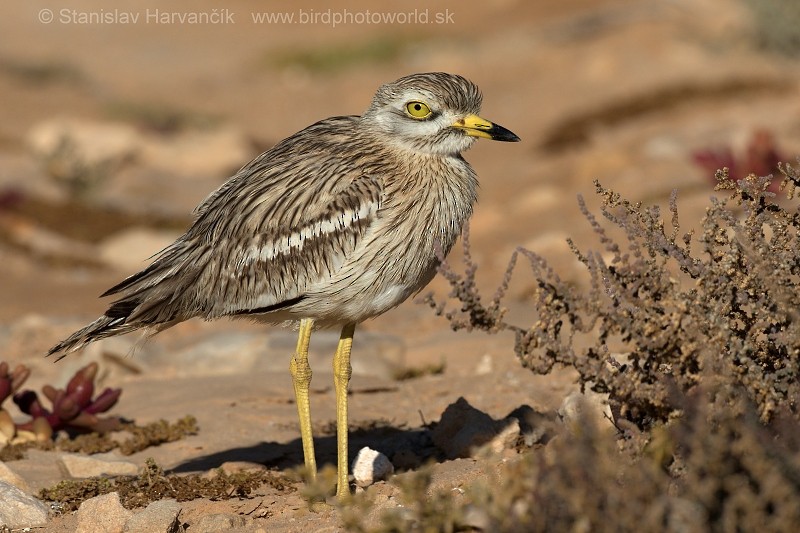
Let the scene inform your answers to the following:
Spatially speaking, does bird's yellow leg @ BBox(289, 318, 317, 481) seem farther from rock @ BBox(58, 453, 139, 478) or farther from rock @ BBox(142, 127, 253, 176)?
rock @ BBox(142, 127, 253, 176)

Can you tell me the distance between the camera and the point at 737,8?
28.3m

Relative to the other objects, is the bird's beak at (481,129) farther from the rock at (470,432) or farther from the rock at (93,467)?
the rock at (93,467)

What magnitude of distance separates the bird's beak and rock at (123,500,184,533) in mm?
2304

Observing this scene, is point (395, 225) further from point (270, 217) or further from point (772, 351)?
point (772, 351)

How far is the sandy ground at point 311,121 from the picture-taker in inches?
309

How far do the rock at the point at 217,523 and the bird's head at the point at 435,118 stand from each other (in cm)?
201

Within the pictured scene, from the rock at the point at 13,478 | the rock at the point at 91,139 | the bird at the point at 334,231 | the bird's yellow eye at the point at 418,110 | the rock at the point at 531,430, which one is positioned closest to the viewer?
the bird at the point at 334,231

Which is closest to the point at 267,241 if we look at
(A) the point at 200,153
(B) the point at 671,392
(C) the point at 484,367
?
(B) the point at 671,392

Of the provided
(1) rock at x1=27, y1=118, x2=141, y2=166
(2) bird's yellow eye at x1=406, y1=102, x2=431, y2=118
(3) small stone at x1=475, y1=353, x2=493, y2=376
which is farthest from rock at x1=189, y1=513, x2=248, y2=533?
(1) rock at x1=27, y1=118, x2=141, y2=166

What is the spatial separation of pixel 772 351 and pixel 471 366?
12.7ft

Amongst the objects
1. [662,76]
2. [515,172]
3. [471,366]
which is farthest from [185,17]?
[471,366]

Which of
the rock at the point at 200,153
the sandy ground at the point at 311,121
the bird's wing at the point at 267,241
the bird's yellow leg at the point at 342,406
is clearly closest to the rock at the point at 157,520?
the sandy ground at the point at 311,121

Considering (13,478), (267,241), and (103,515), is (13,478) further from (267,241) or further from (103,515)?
(267,241)

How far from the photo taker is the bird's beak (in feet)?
19.8
